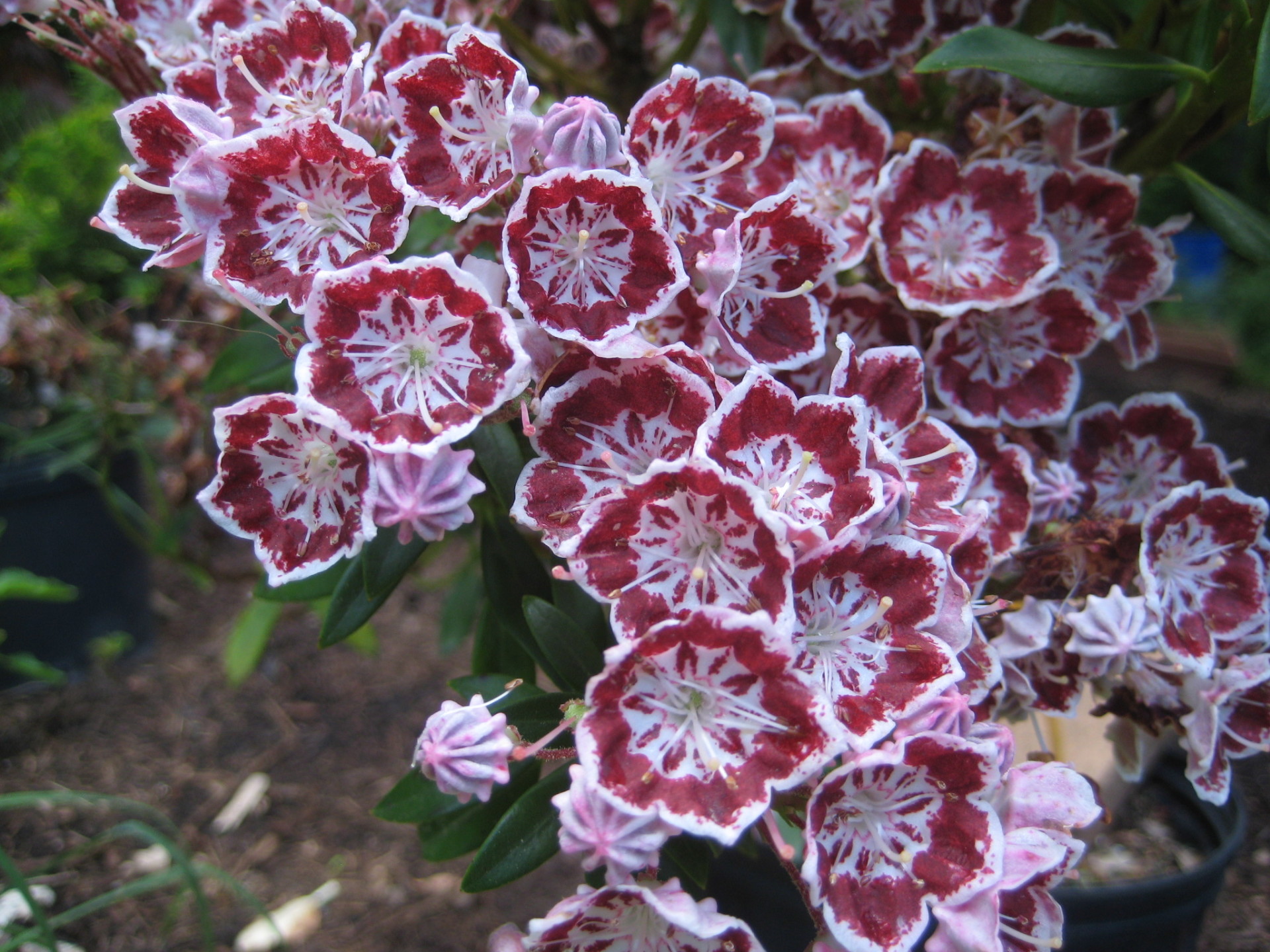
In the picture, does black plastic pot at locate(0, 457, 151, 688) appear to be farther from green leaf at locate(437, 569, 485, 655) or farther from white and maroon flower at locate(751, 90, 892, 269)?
white and maroon flower at locate(751, 90, 892, 269)

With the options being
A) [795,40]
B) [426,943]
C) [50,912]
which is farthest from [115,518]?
[795,40]

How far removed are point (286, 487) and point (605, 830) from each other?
52 centimetres

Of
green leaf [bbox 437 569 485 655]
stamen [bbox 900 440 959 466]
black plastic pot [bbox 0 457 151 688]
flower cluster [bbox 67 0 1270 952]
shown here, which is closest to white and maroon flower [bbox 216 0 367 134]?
flower cluster [bbox 67 0 1270 952]

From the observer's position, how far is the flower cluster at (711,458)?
0.92 metres

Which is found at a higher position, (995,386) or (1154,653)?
(995,386)

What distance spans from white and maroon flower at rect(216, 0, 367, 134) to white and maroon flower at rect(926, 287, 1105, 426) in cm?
90

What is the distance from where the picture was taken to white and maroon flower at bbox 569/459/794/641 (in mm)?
907

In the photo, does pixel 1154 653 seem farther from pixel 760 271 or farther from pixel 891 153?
pixel 891 153

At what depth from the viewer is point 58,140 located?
3586 millimetres

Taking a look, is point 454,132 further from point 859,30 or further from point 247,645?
point 247,645

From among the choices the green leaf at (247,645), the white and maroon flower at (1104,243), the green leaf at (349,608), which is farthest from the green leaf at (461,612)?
the white and maroon flower at (1104,243)

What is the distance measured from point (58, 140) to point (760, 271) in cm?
349

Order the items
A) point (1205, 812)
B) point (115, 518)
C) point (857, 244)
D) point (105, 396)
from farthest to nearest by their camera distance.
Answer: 1. point (115, 518)
2. point (105, 396)
3. point (1205, 812)
4. point (857, 244)

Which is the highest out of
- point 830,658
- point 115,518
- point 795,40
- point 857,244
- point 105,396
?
point 795,40
